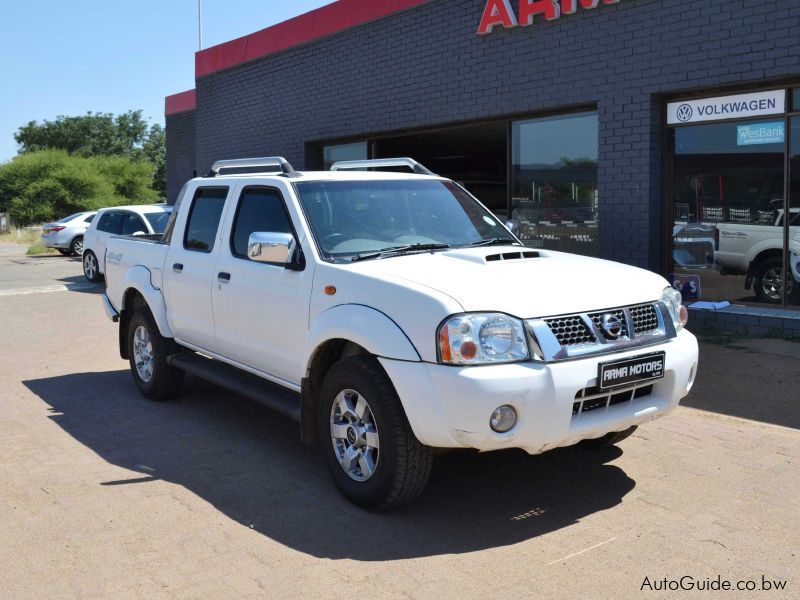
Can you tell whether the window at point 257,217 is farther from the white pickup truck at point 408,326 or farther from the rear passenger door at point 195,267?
the rear passenger door at point 195,267

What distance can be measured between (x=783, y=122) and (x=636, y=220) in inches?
79.3

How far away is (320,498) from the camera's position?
507cm

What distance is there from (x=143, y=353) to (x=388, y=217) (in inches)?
119

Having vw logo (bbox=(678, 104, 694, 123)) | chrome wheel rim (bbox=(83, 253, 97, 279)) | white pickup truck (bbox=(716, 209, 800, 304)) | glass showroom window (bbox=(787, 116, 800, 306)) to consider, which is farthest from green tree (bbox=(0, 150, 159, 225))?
glass showroom window (bbox=(787, 116, 800, 306))

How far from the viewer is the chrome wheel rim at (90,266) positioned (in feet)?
59.6

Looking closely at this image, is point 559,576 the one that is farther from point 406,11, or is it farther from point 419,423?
point 406,11

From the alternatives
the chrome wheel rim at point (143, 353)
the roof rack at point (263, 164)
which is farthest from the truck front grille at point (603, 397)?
the chrome wheel rim at point (143, 353)

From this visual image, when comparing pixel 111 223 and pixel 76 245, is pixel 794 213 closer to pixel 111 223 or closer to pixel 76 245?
pixel 111 223

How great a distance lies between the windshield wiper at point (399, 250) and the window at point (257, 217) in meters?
0.64

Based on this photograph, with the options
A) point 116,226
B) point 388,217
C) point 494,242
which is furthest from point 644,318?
point 116,226

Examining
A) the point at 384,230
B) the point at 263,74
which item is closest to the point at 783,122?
the point at 384,230

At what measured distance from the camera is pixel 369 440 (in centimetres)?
475

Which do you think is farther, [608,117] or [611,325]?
[608,117]

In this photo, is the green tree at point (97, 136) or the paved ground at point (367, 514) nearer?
the paved ground at point (367, 514)
